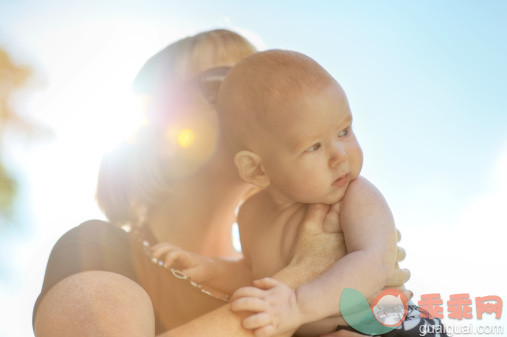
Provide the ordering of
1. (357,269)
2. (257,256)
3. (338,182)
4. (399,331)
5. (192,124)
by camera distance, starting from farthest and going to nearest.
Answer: (192,124) → (257,256) → (338,182) → (399,331) → (357,269)

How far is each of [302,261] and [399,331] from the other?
425 millimetres

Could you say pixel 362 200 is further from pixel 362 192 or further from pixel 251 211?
pixel 251 211

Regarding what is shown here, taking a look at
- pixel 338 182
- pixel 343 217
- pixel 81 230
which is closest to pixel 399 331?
pixel 343 217

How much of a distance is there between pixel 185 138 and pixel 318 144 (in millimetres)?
1311

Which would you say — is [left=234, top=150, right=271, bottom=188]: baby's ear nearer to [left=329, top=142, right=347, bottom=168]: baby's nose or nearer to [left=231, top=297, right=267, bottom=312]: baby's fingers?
[left=329, top=142, right=347, bottom=168]: baby's nose

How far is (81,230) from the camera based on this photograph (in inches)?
86.8

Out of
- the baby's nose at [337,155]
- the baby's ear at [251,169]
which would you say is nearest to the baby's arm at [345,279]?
the baby's nose at [337,155]

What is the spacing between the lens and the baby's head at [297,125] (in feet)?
6.79

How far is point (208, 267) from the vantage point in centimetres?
262

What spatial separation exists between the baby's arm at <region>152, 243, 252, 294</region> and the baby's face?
73 cm

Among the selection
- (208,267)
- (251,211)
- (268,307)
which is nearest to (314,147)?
(251,211)

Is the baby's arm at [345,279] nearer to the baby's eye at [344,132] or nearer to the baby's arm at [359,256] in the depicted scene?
the baby's arm at [359,256]

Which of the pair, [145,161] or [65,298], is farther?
[145,161]

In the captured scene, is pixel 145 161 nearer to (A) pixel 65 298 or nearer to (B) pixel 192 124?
(B) pixel 192 124
